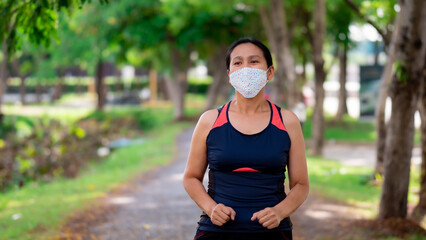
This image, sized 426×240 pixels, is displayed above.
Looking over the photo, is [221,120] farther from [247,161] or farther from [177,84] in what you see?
[177,84]

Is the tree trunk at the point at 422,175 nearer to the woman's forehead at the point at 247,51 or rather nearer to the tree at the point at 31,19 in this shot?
the tree at the point at 31,19

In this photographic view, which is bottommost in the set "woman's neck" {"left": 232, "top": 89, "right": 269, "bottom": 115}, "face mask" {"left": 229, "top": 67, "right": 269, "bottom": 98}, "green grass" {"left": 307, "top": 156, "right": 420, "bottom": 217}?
"green grass" {"left": 307, "top": 156, "right": 420, "bottom": 217}

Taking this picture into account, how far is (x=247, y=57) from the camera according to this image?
3219 mm

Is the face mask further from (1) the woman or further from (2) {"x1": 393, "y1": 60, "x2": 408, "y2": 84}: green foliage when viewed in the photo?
(2) {"x1": 393, "y1": 60, "x2": 408, "y2": 84}: green foliage

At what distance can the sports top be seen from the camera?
9.93 feet

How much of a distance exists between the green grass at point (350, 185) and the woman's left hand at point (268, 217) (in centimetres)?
605

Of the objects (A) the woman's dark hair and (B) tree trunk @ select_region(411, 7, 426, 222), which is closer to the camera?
(A) the woman's dark hair

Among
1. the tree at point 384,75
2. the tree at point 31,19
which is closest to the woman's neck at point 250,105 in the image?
the tree at point 31,19

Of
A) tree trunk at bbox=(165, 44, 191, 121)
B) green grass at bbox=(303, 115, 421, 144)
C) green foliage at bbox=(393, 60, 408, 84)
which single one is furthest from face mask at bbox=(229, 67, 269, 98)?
tree trunk at bbox=(165, 44, 191, 121)

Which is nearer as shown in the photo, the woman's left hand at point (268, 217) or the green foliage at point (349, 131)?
the woman's left hand at point (268, 217)

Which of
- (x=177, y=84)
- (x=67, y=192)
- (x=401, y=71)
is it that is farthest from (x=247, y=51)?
→ (x=177, y=84)

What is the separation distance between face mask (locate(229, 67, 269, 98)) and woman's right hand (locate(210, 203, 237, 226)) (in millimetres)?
622

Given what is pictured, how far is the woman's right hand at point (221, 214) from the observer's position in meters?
2.99

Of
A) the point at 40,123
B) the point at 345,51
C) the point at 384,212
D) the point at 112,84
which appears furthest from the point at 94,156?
the point at 112,84
